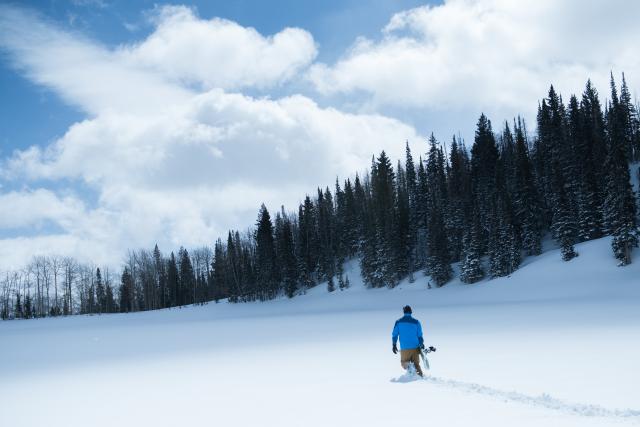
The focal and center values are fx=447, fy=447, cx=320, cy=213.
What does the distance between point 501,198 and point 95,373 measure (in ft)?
182

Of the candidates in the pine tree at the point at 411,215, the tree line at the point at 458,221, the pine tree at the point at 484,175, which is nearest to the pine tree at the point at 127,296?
the tree line at the point at 458,221

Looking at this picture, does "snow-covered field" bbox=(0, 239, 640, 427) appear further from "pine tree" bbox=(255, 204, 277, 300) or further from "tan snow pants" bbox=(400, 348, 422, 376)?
"pine tree" bbox=(255, 204, 277, 300)

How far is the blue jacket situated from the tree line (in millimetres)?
41995

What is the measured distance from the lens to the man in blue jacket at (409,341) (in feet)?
39.1

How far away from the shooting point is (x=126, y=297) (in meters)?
116

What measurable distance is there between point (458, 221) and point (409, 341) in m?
62.0

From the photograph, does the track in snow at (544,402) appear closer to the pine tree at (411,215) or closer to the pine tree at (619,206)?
the pine tree at (619,206)

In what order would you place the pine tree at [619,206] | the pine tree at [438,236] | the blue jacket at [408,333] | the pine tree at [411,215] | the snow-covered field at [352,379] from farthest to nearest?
the pine tree at [411,215]
the pine tree at [438,236]
the pine tree at [619,206]
the blue jacket at [408,333]
the snow-covered field at [352,379]

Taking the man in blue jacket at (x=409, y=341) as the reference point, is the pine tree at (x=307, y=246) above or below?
above

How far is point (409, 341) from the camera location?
11930 millimetres

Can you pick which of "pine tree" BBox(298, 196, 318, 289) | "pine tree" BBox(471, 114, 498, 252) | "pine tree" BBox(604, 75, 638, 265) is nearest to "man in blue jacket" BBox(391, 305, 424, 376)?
"pine tree" BBox(604, 75, 638, 265)

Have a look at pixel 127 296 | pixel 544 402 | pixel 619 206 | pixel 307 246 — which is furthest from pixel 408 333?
pixel 127 296

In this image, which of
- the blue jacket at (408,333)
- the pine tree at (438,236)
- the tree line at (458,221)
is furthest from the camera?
the pine tree at (438,236)

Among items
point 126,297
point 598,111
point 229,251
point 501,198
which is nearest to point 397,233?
point 501,198
